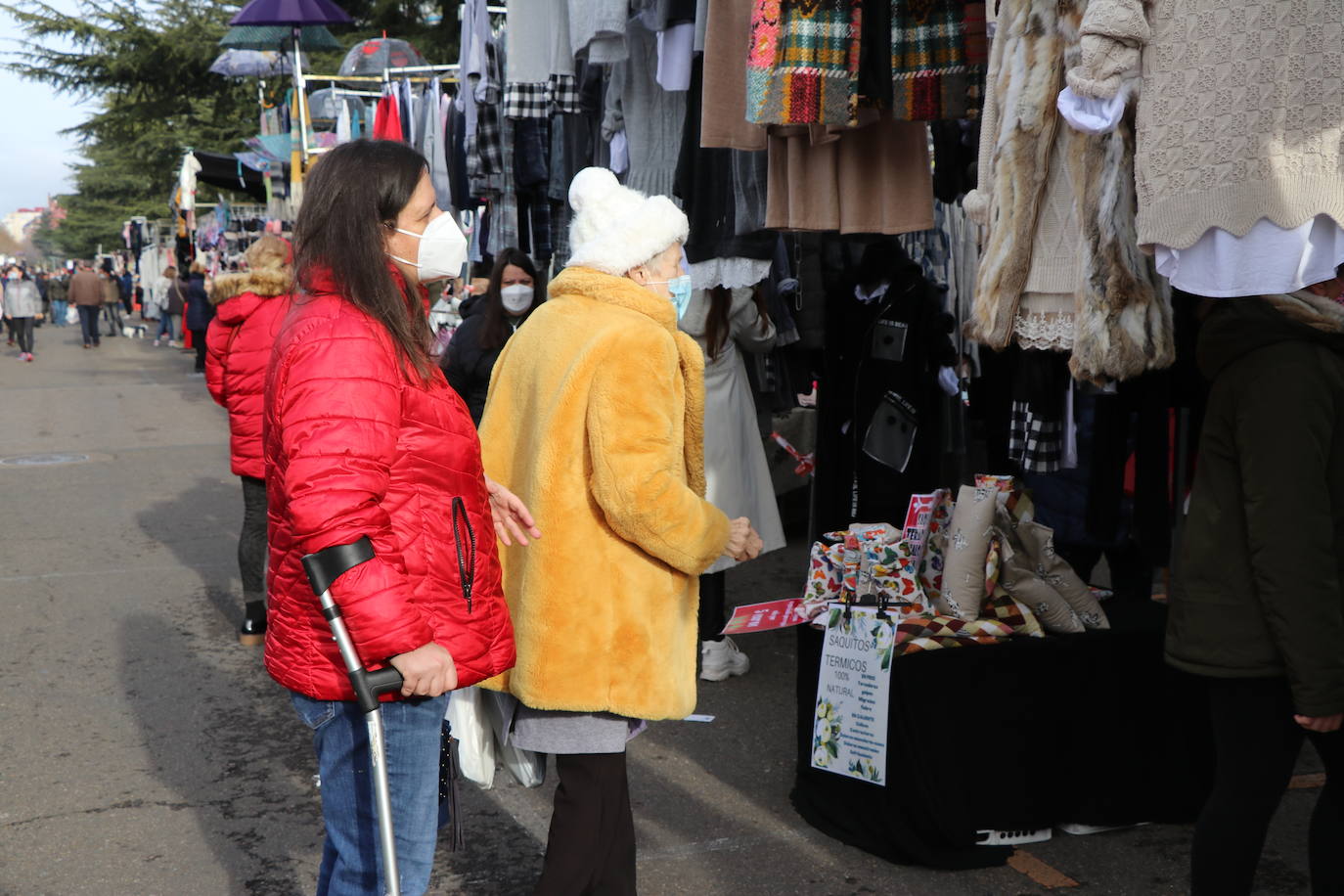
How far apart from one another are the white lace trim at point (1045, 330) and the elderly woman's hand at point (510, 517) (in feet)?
4.52

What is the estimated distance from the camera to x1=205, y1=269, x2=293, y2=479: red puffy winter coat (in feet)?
21.3

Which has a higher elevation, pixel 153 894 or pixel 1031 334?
pixel 1031 334

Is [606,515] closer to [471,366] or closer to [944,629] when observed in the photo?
[944,629]

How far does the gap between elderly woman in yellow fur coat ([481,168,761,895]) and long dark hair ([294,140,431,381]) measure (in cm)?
60

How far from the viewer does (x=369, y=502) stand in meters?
2.36

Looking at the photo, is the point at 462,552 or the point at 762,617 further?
the point at 762,617

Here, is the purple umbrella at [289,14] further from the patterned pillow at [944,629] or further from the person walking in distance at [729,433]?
the patterned pillow at [944,629]

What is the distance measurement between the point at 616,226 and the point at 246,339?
3.80 meters

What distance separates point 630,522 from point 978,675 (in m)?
1.48

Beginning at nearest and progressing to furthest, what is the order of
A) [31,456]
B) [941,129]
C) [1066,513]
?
[941,129]
[1066,513]
[31,456]

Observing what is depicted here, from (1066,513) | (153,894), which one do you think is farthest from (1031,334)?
(153,894)

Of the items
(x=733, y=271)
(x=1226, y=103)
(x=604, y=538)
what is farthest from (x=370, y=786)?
(x=733, y=271)

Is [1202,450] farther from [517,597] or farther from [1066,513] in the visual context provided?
[1066,513]

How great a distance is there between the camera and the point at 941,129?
472 centimetres
